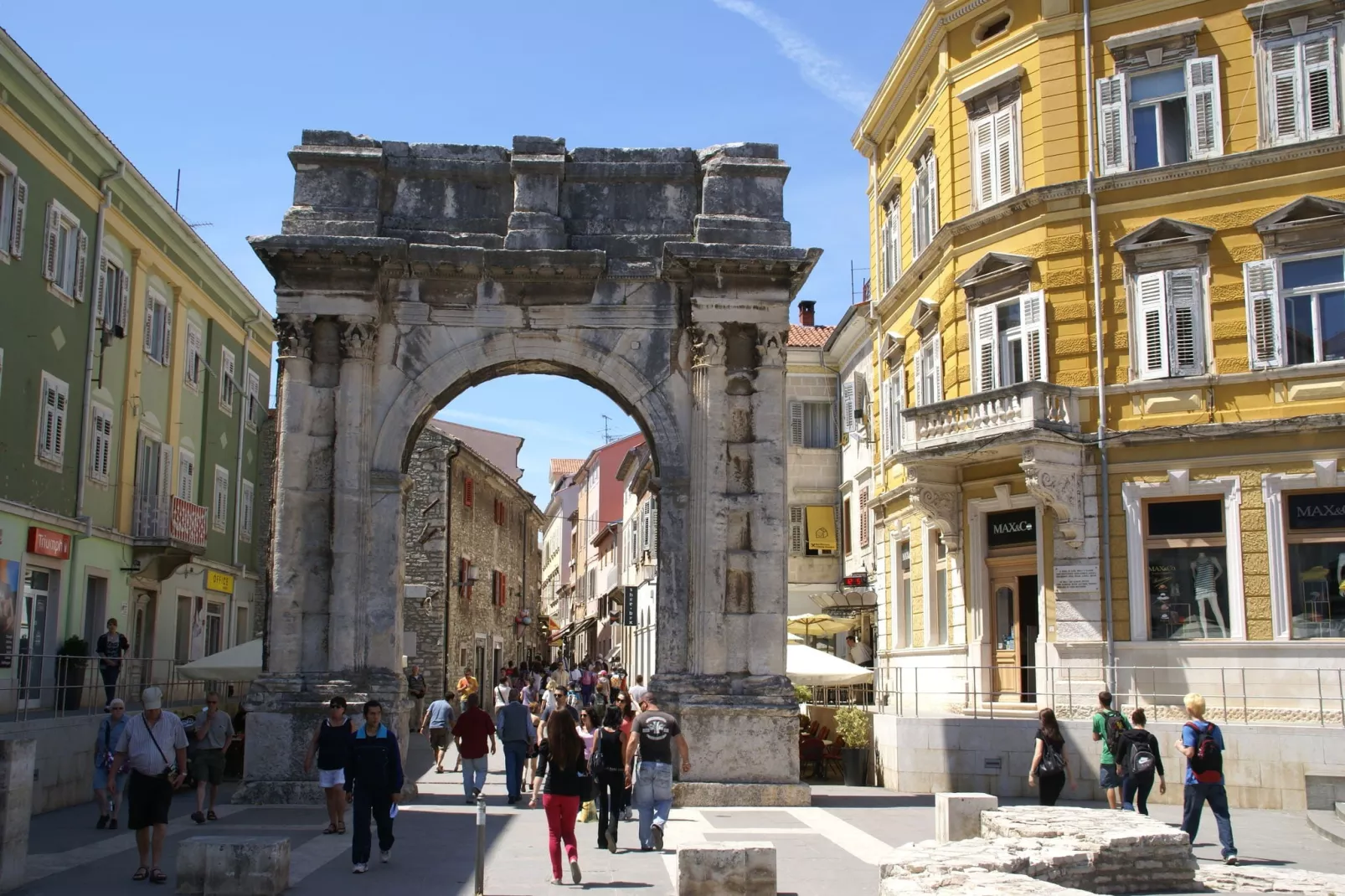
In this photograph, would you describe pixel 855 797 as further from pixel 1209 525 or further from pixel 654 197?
pixel 654 197

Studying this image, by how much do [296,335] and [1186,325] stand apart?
13.4 metres

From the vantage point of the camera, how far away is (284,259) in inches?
721

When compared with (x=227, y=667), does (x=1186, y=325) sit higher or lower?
higher

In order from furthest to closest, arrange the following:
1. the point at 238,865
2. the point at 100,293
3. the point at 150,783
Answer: the point at 100,293 → the point at 150,783 → the point at 238,865

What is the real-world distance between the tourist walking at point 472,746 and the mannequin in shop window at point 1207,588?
35.5 ft

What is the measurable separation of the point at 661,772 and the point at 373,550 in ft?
20.6

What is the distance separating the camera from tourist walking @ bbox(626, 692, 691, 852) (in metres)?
13.9

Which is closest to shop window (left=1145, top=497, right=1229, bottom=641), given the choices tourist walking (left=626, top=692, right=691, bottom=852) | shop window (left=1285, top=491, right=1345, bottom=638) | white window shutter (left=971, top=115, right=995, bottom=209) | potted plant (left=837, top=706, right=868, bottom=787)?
shop window (left=1285, top=491, right=1345, bottom=638)

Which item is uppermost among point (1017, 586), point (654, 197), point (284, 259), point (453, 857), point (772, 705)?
point (654, 197)

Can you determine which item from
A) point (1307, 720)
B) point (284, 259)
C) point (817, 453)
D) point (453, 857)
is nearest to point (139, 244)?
point (284, 259)

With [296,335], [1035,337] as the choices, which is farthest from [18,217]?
[1035,337]

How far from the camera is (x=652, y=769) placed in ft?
45.4

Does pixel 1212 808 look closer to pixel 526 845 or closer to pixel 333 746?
pixel 526 845

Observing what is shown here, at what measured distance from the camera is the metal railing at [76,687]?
805 inches
